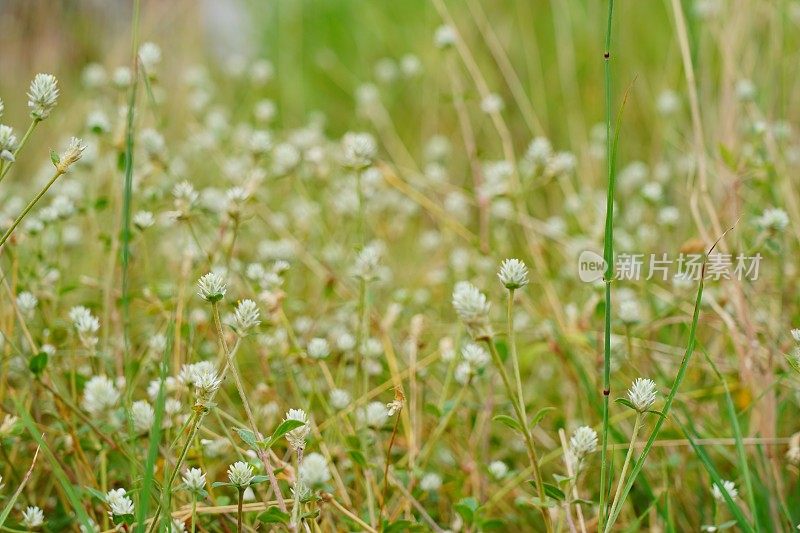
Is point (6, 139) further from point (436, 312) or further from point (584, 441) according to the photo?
point (436, 312)

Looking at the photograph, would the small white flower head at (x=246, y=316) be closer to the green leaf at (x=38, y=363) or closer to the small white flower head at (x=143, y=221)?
the green leaf at (x=38, y=363)

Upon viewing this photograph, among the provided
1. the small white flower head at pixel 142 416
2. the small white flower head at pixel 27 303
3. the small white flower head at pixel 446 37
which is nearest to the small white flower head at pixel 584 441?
the small white flower head at pixel 142 416

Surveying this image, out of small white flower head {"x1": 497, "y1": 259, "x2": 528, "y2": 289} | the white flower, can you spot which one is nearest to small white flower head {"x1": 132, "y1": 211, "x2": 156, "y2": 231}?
the white flower

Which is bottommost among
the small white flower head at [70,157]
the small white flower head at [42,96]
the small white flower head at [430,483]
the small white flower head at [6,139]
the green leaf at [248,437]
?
the small white flower head at [430,483]

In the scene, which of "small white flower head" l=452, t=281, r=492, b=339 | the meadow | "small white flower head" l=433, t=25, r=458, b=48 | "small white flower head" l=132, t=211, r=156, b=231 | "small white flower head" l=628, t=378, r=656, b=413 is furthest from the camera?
"small white flower head" l=433, t=25, r=458, b=48

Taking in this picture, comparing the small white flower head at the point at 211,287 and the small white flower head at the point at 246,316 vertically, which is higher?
the small white flower head at the point at 211,287

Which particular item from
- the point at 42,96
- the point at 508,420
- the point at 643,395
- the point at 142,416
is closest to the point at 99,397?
the point at 142,416

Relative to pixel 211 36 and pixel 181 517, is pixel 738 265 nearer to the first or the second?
pixel 181 517

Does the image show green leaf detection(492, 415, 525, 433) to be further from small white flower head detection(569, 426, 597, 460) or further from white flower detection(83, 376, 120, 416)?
white flower detection(83, 376, 120, 416)
